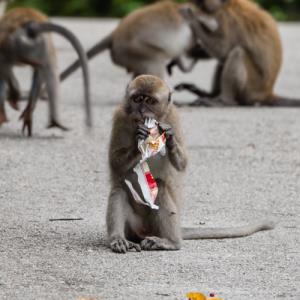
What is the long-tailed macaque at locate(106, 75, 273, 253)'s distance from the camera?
7.16m

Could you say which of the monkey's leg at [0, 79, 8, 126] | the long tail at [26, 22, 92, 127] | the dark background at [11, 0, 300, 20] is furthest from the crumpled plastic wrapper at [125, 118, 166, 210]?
the dark background at [11, 0, 300, 20]

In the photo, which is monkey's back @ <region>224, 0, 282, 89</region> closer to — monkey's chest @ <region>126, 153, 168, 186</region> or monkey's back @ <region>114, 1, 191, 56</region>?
monkey's back @ <region>114, 1, 191, 56</region>

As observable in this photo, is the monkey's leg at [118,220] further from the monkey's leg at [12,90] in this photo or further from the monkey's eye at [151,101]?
the monkey's leg at [12,90]

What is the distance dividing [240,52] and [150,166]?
7543 millimetres

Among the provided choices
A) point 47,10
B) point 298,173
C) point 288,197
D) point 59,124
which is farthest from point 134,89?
point 47,10

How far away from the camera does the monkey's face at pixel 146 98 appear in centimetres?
713

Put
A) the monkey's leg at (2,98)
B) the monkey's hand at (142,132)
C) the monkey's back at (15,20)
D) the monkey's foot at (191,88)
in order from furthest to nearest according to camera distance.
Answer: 1. the monkey's foot at (191,88)
2. the monkey's leg at (2,98)
3. the monkey's back at (15,20)
4. the monkey's hand at (142,132)

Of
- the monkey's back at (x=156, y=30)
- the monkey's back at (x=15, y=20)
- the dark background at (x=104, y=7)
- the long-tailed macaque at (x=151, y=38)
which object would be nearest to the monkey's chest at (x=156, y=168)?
the monkey's back at (x=15, y=20)

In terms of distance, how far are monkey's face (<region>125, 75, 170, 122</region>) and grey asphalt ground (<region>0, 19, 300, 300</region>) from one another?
0.79 meters

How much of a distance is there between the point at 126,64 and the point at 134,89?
771 centimetres

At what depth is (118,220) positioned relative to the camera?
727cm

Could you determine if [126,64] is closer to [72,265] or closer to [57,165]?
[57,165]

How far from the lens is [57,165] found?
34.8ft

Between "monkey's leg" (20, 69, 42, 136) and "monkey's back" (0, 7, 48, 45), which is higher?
"monkey's back" (0, 7, 48, 45)
